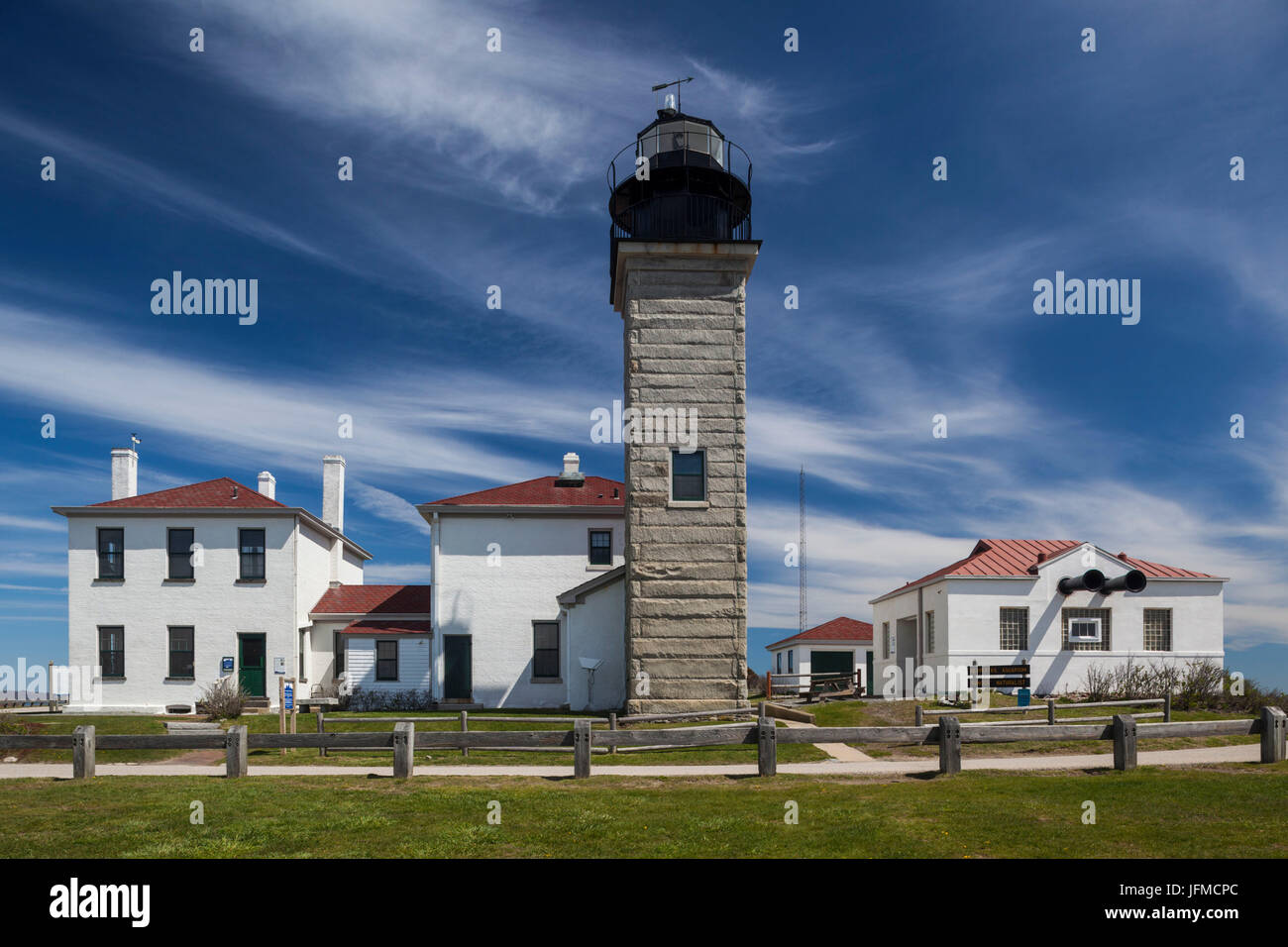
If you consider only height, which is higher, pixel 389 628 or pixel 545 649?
pixel 389 628

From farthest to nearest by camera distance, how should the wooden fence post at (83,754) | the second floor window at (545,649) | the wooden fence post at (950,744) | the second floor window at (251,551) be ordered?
the second floor window at (251,551) < the second floor window at (545,649) < the wooden fence post at (83,754) < the wooden fence post at (950,744)

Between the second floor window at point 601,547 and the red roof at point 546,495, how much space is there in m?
1.03

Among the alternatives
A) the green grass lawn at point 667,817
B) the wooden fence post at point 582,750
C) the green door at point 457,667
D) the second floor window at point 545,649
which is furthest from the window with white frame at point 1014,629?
the wooden fence post at point 582,750

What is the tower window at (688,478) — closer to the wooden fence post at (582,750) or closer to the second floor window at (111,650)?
the wooden fence post at (582,750)

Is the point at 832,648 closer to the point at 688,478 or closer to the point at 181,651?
the point at 688,478

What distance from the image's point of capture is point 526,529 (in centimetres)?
3148

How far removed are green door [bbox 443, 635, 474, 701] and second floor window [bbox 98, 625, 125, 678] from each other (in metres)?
10.7

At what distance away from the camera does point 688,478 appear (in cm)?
2380

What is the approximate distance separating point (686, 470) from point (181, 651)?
18945 millimetres

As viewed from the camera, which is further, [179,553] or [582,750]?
[179,553]

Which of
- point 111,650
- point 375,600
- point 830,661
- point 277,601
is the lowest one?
point 830,661

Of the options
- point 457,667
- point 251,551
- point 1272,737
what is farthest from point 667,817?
point 251,551

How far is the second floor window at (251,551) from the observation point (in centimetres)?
3114
